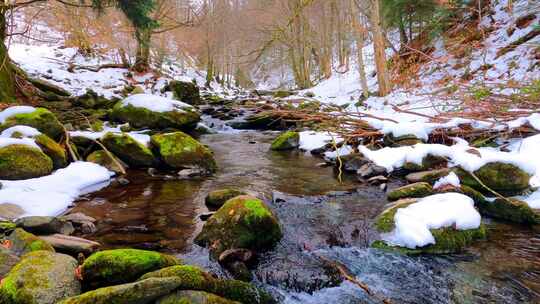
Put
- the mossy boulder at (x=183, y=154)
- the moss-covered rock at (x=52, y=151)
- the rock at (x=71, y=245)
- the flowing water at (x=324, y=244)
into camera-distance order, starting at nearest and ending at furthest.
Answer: the flowing water at (x=324, y=244)
the rock at (x=71, y=245)
the moss-covered rock at (x=52, y=151)
the mossy boulder at (x=183, y=154)

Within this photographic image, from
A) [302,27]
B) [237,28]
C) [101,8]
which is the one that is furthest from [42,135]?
[237,28]

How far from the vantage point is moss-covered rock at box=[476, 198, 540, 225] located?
4586 mm

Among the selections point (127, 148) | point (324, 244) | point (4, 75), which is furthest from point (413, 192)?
point (4, 75)

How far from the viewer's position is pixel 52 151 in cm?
635

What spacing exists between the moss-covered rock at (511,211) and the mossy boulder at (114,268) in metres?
4.55

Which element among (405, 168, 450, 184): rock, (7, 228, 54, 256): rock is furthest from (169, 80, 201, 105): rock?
(7, 228, 54, 256): rock

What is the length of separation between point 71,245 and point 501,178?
19.0ft

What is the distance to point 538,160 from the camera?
Result: 543 cm

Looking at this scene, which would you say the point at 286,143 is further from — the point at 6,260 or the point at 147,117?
the point at 6,260

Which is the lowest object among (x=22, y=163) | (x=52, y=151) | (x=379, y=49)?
(x=22, y=163)

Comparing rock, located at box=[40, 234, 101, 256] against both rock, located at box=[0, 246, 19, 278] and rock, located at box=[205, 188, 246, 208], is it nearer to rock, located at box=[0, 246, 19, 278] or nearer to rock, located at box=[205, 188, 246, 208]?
rock, located at box=[0, 246, 19, 278]

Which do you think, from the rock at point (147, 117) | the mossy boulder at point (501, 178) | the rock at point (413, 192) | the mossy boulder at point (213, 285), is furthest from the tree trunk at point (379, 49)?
the mossy boulder at point (213, 285)

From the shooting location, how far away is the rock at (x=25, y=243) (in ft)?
10.9

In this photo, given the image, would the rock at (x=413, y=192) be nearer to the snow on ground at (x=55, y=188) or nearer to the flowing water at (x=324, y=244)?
the flowing water at (x=324, y=244)
